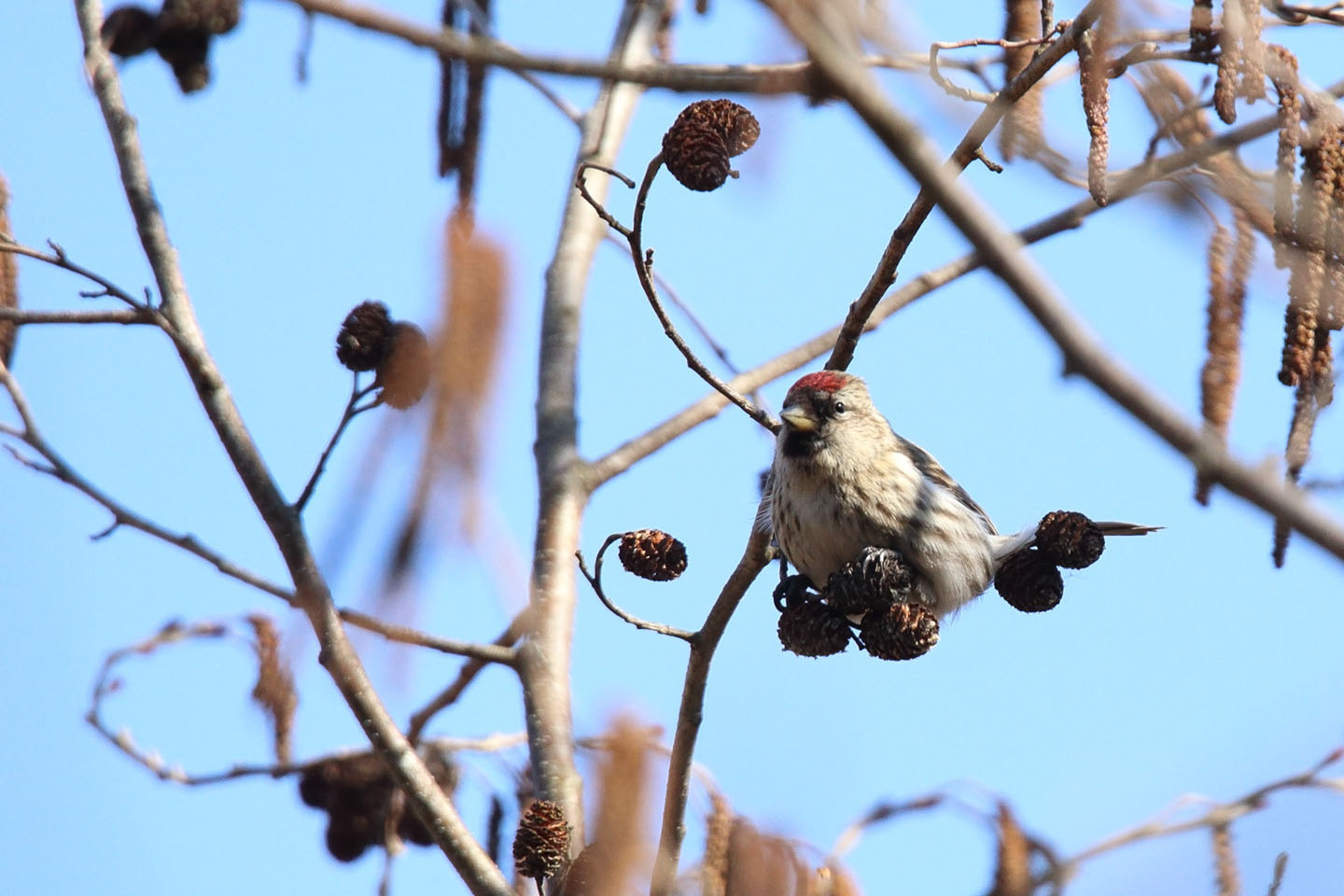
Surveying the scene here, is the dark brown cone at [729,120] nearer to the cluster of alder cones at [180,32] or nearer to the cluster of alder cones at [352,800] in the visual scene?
the cluster of alder cones at [180,32]

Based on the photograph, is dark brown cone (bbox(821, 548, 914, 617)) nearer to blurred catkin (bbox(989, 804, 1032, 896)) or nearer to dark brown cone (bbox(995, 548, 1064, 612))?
dark brown cone (bbox(995, 548, 1064, 612))

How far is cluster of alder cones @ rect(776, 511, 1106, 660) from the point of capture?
97.3 inches

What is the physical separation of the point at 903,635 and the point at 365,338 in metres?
1.13

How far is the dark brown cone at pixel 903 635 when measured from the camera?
2570 mm

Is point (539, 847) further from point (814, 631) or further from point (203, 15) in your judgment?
point (203, 15)

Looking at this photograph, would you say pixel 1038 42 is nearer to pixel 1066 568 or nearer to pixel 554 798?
pixel 1066 568

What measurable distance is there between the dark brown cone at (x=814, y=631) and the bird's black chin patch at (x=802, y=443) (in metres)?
0.57

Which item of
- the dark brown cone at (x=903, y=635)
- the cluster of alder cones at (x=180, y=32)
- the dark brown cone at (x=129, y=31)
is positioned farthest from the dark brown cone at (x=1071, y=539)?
the dark brown cone at (x=129, y=31)

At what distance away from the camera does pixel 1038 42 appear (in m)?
2.25

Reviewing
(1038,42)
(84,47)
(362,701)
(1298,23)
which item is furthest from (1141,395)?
(84,47)

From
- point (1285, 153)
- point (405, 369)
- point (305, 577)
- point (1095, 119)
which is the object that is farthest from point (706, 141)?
point (305, 577)

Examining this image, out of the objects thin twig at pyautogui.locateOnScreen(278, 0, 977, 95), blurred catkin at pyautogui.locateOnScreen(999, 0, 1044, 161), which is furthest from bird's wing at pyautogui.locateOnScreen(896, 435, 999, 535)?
thin twig at pyautogui.locateOnScreen(278, 0, 977, 95)

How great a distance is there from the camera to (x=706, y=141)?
2023 mm

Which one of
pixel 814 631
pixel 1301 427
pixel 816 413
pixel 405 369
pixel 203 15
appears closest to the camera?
pixel 1301 427
